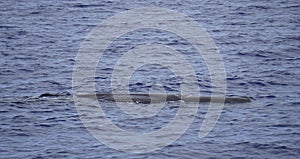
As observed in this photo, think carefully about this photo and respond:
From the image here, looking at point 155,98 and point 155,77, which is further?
point 155,77

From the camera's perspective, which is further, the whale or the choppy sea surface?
the whale

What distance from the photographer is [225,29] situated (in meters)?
65.5

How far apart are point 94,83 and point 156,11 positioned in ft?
103

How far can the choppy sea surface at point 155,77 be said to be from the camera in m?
34.4

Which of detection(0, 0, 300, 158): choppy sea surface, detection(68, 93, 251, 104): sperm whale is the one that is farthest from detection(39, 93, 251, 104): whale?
detection(0, 0, 300, 158): choppy sea surface

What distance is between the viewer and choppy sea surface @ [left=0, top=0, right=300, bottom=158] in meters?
34.4

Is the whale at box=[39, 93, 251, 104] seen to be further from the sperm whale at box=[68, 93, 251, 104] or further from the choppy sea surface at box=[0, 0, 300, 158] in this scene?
the choppy sea surface at box=[0, 0, 300, 158]

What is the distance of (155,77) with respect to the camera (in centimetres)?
4856

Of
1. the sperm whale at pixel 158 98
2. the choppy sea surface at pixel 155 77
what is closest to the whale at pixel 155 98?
the sperm whale at pixel 158 98

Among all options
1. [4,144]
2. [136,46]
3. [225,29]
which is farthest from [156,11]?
[4,144]

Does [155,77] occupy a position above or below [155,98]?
above

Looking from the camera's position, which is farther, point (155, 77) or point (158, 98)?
point (155, 77)

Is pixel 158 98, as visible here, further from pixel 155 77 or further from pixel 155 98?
pixel 155 77

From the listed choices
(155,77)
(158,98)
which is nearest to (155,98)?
(158,98)
